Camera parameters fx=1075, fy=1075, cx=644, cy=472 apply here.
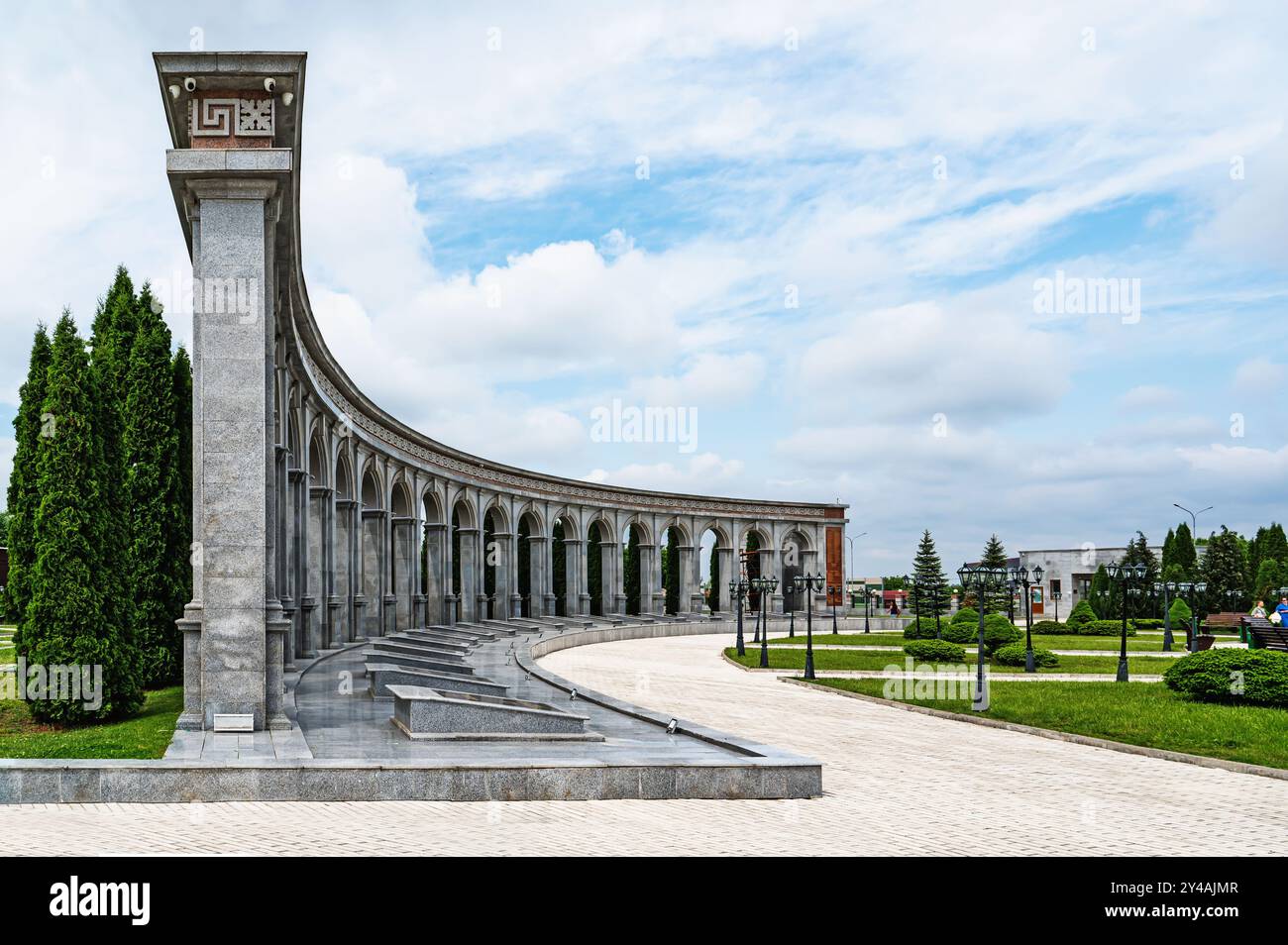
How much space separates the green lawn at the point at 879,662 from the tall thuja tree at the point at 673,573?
2653cm

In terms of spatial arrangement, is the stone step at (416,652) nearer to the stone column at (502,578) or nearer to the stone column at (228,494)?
the stone column at (228,494)

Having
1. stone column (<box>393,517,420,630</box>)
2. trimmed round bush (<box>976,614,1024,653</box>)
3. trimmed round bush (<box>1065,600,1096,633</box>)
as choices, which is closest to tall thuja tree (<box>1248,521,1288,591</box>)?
trimmed round bush (<box>1065,600,1096,633</box>)

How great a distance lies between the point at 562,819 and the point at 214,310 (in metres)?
7.82

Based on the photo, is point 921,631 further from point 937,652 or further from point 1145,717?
point 1145,717

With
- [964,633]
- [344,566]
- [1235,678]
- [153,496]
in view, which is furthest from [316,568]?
[964,633]

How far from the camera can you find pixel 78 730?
14852 millimetres

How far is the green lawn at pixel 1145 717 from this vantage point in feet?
50.8

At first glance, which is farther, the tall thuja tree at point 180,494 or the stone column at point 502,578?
the stone column at point 502,578

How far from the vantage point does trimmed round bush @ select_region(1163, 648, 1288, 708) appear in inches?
773

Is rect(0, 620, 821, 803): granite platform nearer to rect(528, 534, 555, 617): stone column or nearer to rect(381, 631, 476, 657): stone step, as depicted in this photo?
rect(381, 631, 476, 657): stone step

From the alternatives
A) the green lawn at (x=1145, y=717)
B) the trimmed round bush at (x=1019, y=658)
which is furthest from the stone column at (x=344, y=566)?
the trimmed round bush at (x=1019, y=658)

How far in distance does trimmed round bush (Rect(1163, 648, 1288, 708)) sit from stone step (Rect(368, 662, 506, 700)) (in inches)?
531
